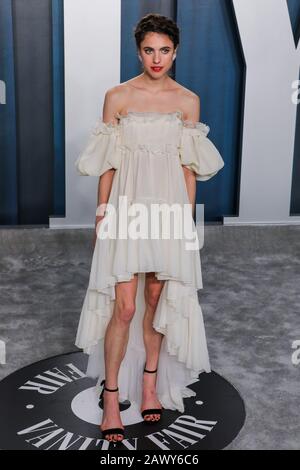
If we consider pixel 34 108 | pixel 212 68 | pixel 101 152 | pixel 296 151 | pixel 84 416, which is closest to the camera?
pixel 101 152

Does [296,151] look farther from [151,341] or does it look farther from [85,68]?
[151,341]


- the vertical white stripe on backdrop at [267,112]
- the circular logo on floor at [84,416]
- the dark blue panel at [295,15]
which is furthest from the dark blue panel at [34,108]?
the circular logo on floor at [84,416]

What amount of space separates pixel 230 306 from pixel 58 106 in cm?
194

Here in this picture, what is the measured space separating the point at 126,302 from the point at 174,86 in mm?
823

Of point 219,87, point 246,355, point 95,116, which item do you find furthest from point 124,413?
point 219,87

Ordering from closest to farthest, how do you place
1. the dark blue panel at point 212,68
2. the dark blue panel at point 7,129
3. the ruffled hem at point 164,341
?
the ruffled hem at point 164,341
the dark blue panel at point 7,129
the dark blue panel at point 212,68

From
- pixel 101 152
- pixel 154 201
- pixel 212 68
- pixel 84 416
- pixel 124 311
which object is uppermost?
pixel 212 68

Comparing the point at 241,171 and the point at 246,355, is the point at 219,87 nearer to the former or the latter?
the point at 241,171

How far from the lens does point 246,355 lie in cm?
312

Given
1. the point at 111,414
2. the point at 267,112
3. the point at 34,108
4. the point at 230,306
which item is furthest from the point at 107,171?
the point at 267,112

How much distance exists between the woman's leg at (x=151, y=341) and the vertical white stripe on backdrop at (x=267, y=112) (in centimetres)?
242

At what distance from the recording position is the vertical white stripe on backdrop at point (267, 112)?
4.62m

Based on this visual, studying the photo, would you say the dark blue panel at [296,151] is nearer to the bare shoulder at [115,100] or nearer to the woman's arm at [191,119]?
the woman's arm at [191,119]

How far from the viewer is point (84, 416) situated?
2.52 m
